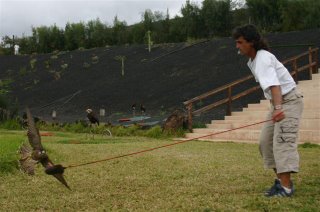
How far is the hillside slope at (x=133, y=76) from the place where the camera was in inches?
680

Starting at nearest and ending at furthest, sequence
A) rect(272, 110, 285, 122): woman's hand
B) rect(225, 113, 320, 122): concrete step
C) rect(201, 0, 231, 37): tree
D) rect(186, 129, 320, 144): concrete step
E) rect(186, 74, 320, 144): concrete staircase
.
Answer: rect(272, 110, 285, 122): woman's hand < rect(186, 129, 320, 144): concrete step < rect(186, 74, 320, 144): concrete staircase < rect(225, 113, 320, 122): concrete step < rect(201, 0, 231, 37): tree

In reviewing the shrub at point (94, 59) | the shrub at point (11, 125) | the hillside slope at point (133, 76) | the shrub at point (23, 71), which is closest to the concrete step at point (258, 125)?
the hillside slope at point (133, 76)

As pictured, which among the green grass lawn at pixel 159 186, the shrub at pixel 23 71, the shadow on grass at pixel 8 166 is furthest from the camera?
the shrub at pixel 23 71

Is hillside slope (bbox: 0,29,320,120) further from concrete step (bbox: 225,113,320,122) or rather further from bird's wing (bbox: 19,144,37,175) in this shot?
bird's wing (bbox: 19,144,37,175)

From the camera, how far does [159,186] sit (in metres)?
4.93

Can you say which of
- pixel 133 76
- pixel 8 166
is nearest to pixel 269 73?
pixel 8 166

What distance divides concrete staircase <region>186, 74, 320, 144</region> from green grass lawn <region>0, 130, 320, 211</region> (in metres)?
3.53

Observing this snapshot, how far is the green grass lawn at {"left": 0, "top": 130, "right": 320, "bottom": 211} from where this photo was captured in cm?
405

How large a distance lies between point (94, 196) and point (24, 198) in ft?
2.01

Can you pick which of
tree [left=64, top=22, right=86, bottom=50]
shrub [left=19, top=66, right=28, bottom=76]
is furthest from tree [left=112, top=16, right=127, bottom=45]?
shrub [left=19, top=66, right=28, bottom=76]

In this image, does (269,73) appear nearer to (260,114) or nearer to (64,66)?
(260,114)

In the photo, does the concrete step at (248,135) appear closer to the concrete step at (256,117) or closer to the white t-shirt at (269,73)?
the concrete step at (256,117)

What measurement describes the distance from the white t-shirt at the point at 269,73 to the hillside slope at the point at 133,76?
10.2 metres

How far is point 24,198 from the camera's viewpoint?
4469mm
